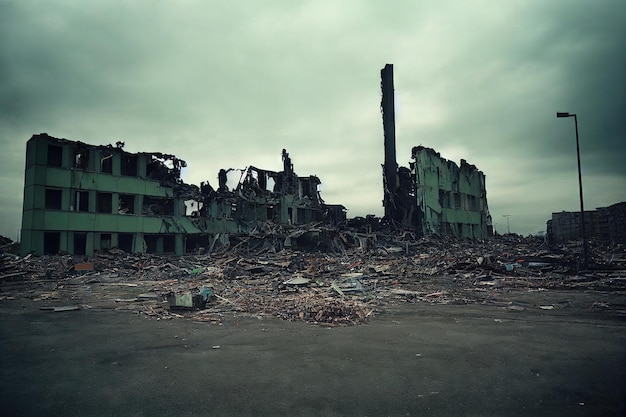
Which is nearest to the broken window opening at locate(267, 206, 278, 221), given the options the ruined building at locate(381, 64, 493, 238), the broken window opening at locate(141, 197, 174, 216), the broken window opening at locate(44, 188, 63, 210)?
the broken window opening at locate(141, 197, 174, 216)

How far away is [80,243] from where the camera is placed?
27250mm

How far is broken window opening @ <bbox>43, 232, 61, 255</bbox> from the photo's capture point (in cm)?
2520

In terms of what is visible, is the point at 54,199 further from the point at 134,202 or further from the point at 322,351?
the point at 322,351

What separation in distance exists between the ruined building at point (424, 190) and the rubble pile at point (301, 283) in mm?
10735

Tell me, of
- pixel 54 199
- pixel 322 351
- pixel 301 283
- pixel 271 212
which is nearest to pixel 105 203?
pixel 54 199

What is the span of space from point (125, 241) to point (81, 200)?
4633 mm

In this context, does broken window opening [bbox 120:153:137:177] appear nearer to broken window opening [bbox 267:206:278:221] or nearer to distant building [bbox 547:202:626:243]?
broken window opening [bbox 267:206:278:221]

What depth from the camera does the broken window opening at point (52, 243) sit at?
25200mm

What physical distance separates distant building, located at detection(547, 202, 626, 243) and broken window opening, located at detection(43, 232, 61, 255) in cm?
3706

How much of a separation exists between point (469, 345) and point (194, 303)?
6.43 meters

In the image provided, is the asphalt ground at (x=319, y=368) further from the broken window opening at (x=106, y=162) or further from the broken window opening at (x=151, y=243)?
the broken window opening at (x=151, y=243)

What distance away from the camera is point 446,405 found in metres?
3.38

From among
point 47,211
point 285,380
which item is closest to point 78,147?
point 47,211

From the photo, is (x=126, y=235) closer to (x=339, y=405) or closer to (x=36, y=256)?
(x=36, y=256)
